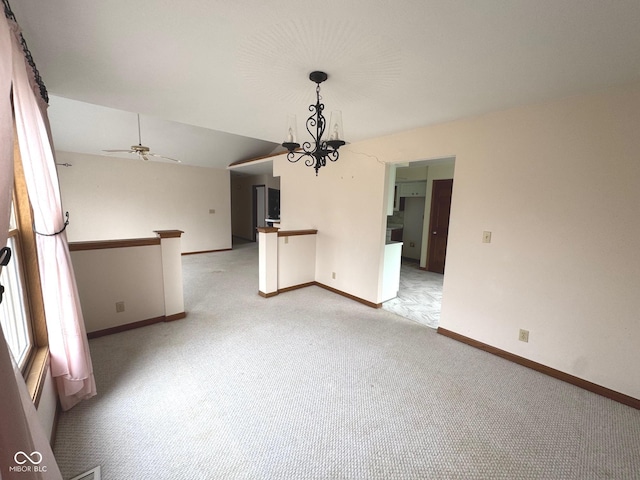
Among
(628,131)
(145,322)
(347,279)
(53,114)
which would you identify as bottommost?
(145,322)

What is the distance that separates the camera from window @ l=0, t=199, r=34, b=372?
1.41 metres

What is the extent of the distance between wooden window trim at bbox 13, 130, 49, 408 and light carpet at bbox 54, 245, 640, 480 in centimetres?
45

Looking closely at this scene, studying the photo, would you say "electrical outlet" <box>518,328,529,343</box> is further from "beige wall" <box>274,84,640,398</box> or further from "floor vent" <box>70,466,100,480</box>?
"floor vent" <box>70,466,100,480</box>

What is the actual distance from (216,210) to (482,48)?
6.58 meters

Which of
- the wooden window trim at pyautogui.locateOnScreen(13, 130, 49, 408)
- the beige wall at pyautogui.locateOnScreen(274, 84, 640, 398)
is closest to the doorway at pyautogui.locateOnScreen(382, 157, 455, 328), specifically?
the beige wall at pyautogui.locateOnScreen(274, 84, 640, 398)

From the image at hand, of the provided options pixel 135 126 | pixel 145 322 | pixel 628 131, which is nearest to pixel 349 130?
pixel 628 131

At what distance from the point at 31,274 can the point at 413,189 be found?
251 inches

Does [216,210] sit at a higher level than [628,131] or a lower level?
lower

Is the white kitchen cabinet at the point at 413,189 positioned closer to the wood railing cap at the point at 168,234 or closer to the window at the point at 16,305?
the wood railing cap at the point at 168,234

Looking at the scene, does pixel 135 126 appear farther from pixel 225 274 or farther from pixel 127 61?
pixel 127 61

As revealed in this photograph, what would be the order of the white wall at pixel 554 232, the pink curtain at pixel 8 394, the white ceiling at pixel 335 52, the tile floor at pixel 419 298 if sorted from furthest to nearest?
the tile floor at pixel 419 298
the white wall at pixel 554 232
the white ceiling at pixel 335 52
the pink curtain at pixel 8 394

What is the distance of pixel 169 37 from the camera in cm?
146

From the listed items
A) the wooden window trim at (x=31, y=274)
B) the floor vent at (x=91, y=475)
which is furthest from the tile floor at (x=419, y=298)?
the wooden window trim at (x=31, y=274)

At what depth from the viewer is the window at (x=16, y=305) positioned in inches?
55.6
